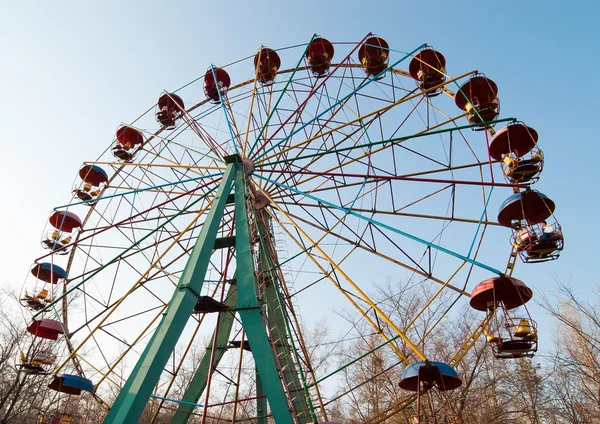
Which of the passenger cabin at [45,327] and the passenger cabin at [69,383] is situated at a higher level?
the passenger cabin at [45,327]

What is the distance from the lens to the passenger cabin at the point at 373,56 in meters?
14.8

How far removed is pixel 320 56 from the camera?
1555 cm

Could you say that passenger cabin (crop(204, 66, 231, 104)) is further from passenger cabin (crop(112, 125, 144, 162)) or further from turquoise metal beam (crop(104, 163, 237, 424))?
turquoise metal beam (crop(104, 163, 237, 424))

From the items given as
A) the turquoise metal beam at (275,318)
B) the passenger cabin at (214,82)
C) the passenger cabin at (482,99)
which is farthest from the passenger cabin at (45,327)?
the passenger cabin at (482,99)

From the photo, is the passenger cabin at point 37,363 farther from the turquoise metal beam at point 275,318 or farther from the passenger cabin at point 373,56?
the passenger cabin at point 373,56

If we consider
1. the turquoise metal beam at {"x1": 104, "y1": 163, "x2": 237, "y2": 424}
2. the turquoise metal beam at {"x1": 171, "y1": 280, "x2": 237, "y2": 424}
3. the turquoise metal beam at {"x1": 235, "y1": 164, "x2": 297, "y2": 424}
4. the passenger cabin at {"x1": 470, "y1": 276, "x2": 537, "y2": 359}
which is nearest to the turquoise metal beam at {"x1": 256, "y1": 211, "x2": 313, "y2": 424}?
the turquoise metal beam at {"x1": 171, "y1": 280, "x2": 237, "y2": 424}

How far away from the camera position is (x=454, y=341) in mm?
20188

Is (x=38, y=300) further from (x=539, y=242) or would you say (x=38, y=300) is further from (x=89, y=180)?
(x=539, y=242)

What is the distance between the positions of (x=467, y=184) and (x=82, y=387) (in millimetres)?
9883

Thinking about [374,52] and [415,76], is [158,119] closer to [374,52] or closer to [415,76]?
[374,52]

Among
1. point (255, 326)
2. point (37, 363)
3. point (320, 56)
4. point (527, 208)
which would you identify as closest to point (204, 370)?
point (255, 326)

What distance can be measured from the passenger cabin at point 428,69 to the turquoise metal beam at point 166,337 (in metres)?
8.17

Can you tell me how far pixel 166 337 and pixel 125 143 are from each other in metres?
10.8

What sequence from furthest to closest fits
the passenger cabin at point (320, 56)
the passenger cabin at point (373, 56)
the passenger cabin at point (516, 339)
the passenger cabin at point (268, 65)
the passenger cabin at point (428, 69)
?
the passenger cabin at point (268, 65) < the passenger cabin at point (320, 56) < the passenger cabin at point (373, 56) < the passenger cabin at point (428, 69) < the passenger cabin at point (516, 339)
